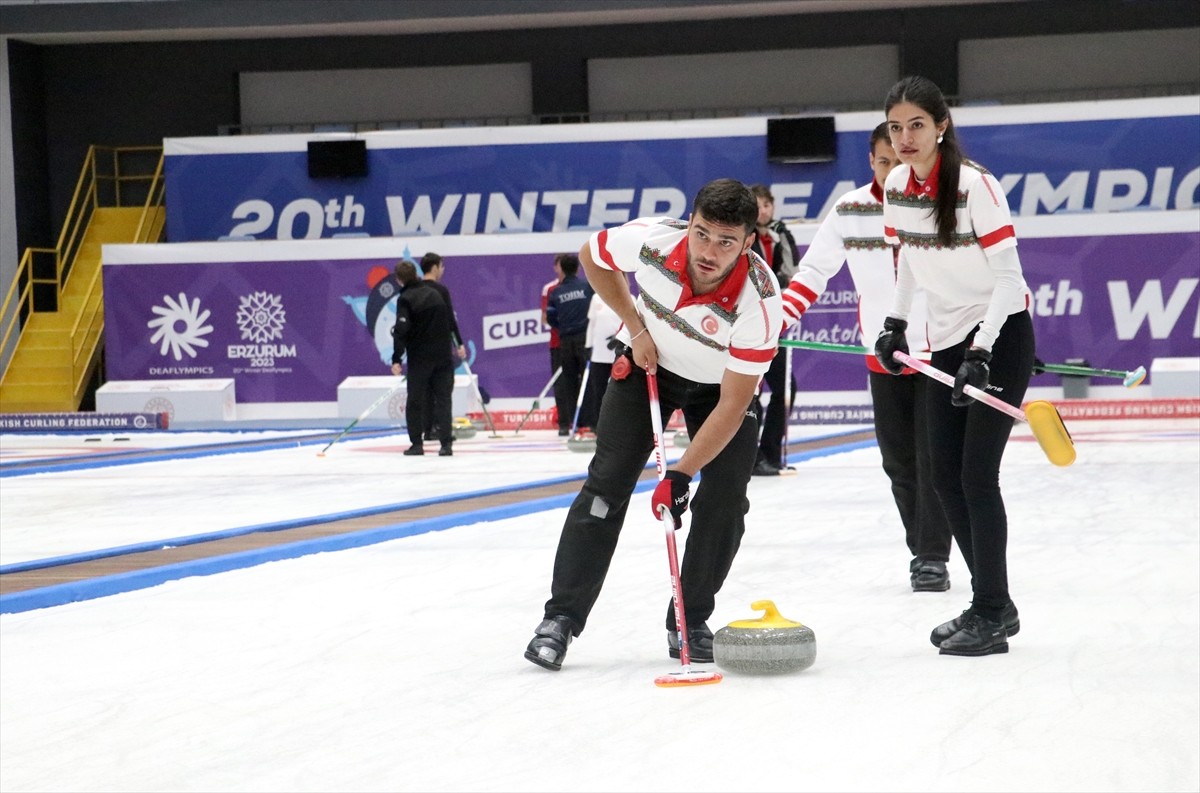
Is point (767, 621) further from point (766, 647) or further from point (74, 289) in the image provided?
point (74, 289)

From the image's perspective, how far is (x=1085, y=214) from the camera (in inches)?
661

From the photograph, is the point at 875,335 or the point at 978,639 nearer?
the point at 978,639

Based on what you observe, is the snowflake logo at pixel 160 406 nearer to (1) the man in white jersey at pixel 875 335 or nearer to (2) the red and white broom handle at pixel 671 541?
(1) the man in white jersey at pixel 875 335

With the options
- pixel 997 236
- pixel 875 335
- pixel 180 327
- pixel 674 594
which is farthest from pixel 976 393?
pixel 180 327

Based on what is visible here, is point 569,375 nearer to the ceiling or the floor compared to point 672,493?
nearer to the floor

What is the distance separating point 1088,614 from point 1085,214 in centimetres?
1336

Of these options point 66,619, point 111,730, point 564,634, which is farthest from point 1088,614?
point 66,619

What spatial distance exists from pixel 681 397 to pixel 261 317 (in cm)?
1518

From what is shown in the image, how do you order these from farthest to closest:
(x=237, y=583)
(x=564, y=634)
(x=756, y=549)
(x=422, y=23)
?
1. (x=422, y=23)
2. (x=756, y=549)
3. (x=237, y=583)
4. (x=564, y=634)

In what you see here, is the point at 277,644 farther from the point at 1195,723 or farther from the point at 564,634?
the point at 1195,723

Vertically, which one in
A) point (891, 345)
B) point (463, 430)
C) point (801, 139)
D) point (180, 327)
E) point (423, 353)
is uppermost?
point (801, 139)

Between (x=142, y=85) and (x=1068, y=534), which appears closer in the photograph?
(x=1068, y=534)

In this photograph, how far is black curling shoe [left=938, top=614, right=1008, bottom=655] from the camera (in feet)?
12.4

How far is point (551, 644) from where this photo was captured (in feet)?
12.2
